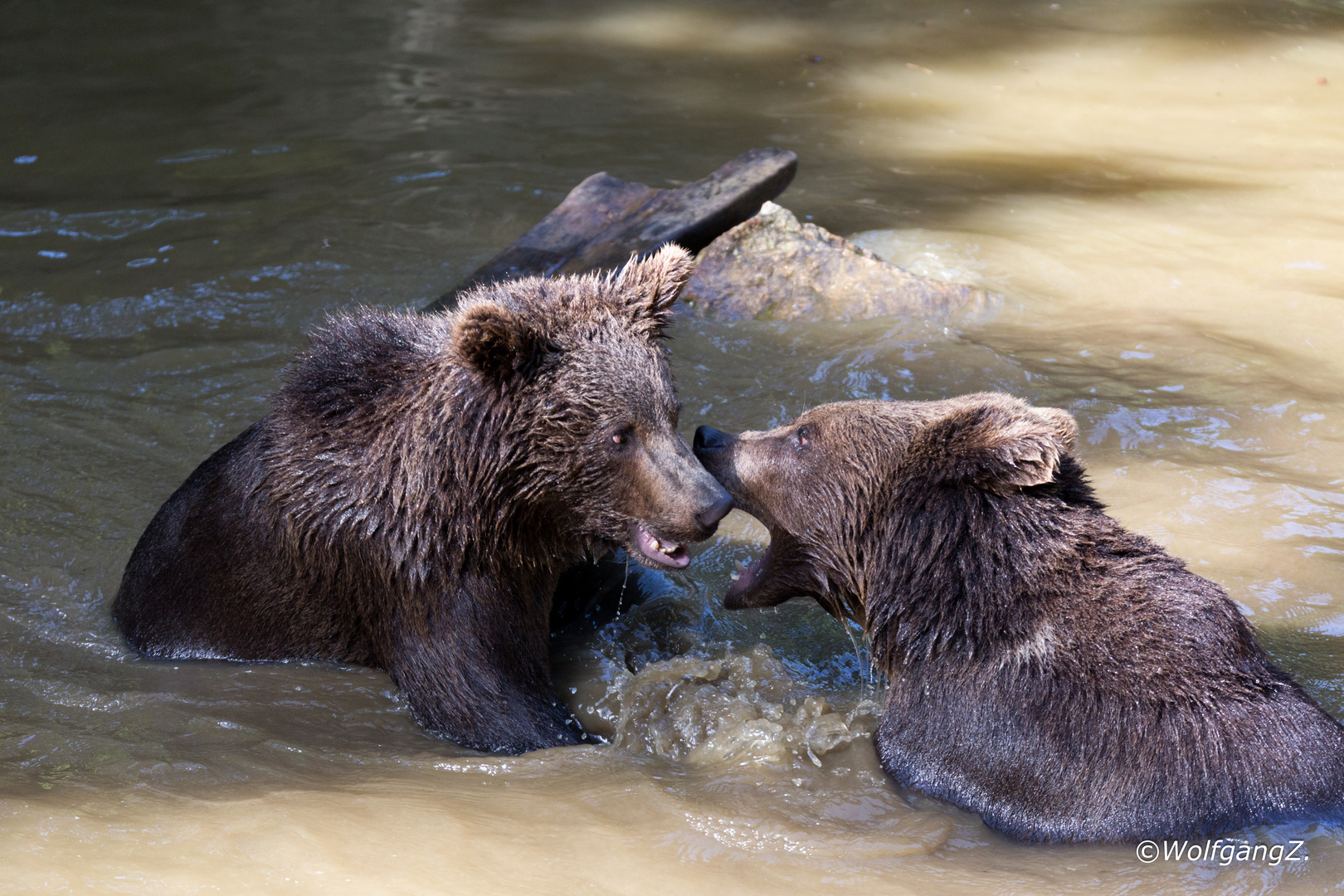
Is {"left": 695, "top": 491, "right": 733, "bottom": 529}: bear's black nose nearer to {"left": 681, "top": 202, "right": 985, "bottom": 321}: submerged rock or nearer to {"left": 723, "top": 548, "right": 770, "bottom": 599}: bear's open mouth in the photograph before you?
{"left": 723, "top": 548, "right": 770, "bottom": 599}: bear's open mouth

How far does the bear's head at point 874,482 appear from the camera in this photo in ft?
15.7

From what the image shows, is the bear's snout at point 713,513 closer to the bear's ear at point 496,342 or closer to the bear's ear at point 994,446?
the bear's ear at point 994,446

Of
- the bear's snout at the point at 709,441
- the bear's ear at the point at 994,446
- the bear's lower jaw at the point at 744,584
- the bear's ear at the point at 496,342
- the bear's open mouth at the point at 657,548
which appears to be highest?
the bear's ear at the point at 496,342

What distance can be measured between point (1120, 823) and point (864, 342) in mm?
4791

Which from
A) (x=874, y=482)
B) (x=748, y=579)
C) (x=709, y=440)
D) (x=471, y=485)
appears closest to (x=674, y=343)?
(x=709, y=440)

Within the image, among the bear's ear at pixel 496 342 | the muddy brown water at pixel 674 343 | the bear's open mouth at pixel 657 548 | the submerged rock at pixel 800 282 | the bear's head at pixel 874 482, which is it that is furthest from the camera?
the submerged rock at pixel 800 282

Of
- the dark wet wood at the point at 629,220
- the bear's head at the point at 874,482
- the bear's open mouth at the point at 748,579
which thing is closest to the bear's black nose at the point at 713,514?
the bear's head at the point at 874,482

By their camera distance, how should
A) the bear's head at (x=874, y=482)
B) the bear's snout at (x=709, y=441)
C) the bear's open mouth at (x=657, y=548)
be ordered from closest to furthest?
1. the bear's head at (x=874, y=482)
2. the bear's open mouth at (x=657, y=548)
3. the bear's snout at (x=709, y=441)

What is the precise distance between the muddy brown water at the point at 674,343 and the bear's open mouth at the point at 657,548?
62 centimetres

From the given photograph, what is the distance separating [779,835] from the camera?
14.0 feet

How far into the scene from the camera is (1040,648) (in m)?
4.55

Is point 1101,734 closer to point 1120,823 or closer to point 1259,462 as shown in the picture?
point 1120,823

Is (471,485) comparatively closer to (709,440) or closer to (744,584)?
(709,440)

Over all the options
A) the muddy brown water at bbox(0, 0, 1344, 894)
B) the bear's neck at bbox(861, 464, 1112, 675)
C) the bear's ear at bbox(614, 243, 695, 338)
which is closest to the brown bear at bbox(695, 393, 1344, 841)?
the bear's neck at bbox(861, 464, 1112, 675)
